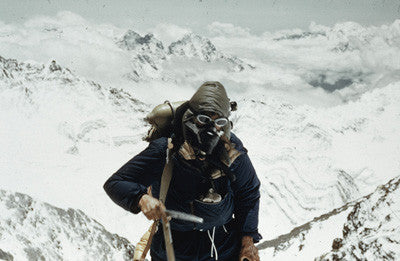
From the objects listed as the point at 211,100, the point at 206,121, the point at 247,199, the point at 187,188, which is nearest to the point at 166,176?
the point at 187,188

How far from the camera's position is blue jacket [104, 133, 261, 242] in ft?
12.2

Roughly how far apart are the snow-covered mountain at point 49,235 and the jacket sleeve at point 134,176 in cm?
1424

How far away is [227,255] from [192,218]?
4.46 ft

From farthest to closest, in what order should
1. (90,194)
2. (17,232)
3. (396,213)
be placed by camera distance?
(90,194), (17,232), (396,213)

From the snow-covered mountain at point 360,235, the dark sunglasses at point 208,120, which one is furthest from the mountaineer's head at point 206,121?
the snow-covered mountain at point 360,235

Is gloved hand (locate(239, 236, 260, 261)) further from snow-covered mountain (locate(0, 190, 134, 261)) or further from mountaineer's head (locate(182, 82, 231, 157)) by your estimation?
snow-covered mountain (locate(0, 190, 134, 261))

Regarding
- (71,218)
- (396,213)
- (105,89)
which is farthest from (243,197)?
(105,89)

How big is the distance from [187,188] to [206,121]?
40.0 inches

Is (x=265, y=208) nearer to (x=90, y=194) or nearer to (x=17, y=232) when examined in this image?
(x=90, y=194)

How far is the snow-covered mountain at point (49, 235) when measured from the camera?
1722cm

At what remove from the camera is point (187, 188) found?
3.82 metres

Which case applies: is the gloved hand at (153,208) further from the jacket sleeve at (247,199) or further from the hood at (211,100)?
the hood at (211,100)

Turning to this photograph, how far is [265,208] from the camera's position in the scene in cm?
11800

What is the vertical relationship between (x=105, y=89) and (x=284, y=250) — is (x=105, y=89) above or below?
below
